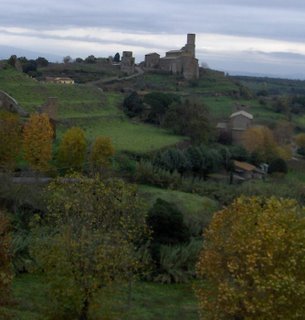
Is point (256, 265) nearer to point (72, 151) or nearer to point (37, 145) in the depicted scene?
point (37, 145)

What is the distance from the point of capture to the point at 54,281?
13.3 m

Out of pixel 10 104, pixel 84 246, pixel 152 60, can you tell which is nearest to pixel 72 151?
pixel 10 104

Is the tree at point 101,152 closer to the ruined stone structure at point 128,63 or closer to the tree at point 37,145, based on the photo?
the tree at point 37,145

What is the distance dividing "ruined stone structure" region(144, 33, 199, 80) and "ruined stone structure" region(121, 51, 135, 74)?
13.5ft

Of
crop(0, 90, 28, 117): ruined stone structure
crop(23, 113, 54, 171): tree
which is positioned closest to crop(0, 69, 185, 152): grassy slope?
crop(0, 90, 28, 117): ruined stone structure

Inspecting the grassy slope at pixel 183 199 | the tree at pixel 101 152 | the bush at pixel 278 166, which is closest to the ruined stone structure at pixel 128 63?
the bush at pixel 278 166

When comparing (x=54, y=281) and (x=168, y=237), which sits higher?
(x=54, y=281)

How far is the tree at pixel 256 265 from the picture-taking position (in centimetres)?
1230

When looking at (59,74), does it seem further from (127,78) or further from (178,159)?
(178,159)

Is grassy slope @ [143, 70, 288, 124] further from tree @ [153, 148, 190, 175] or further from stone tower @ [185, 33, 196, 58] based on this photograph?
tree @ [153, 148, 190, 175]

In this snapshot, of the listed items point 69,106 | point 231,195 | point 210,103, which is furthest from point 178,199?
point 210,103

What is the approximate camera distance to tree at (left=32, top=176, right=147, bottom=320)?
13.4 metres

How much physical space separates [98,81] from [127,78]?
593 cm

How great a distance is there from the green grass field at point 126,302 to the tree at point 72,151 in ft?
49.8
